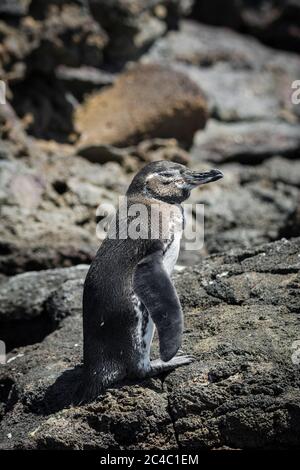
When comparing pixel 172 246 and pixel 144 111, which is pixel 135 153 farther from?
pixel 172 246

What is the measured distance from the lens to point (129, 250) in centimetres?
451

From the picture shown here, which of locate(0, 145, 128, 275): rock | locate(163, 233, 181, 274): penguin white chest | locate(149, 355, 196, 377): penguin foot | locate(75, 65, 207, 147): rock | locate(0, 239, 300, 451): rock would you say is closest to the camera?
locate(0, 239, 300, 451): rock

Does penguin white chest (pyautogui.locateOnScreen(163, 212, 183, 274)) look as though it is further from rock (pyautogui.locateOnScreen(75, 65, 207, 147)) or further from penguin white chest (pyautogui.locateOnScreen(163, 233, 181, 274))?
rock (pyautogui.locateOnScreen(75, 65, 207, 147))

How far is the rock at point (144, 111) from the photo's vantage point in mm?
9562

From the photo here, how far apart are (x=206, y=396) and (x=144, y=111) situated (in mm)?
5854

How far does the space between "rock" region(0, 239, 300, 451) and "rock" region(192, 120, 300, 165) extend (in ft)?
17.0

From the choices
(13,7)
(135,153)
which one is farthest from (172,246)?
(13,7)

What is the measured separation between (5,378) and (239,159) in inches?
220

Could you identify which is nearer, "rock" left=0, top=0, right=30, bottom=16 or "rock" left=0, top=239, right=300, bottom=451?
"rock" left=0, top=239, right=300, bottom=451

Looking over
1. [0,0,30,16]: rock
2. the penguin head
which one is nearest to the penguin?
the penguin head

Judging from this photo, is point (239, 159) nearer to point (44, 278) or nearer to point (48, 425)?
point (44, 278)

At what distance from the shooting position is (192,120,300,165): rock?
33.1 feet

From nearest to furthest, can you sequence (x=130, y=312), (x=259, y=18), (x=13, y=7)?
(x=130, y=312)
(x=13, y=7)
(x=259, y=18)

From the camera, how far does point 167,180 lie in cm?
502
